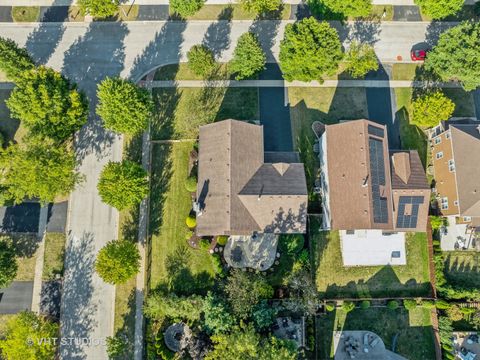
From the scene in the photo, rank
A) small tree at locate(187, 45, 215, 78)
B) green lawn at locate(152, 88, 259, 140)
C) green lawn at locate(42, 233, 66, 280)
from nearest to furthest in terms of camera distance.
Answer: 1. green lawn at locate(42, 233, 66, 280)
2. small tree at locate(187, 45, 215, 78)
3. green lawn at locate(152, 88, 259, 140)

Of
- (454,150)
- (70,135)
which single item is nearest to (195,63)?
(70,135)

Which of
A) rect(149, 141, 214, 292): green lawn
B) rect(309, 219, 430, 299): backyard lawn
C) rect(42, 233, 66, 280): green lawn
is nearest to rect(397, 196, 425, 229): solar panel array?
rect(309, 219, 430, 299): backyard lawn

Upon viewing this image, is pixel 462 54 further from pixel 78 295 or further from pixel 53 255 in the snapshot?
pixel 53 255

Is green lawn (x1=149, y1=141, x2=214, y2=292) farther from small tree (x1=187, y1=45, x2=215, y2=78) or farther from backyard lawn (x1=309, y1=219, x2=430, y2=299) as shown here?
backyard lawn (x1=309, y1=219, x2=430, y2=299)

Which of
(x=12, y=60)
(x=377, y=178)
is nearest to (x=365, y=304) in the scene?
(x=377, y=178)

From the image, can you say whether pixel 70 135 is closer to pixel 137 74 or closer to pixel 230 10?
pixel 137 74

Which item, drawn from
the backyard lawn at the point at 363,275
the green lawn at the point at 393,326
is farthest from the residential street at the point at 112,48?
the green lawn at the point at 393,326

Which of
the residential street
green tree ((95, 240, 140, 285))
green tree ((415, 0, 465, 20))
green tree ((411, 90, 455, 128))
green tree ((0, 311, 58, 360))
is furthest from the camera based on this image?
green tree ((415, 0, 465, 20))
